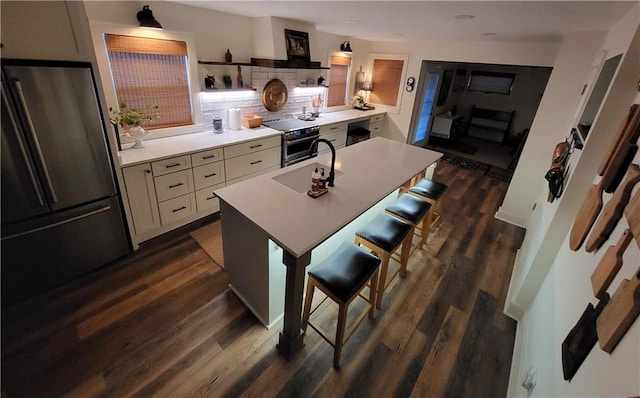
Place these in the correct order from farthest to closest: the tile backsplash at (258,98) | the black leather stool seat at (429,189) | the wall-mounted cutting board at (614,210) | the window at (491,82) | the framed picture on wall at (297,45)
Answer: the window at (491,82)
the framed picture on wall at (297,45)
the tile backsplash at (258,98)
the black leather stool seat at (429,189)
the wall-mounted cutting board at (614,210)

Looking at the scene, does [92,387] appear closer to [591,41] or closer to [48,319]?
[48,319]

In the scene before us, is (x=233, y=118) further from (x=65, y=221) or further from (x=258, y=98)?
(x=65, y=221)

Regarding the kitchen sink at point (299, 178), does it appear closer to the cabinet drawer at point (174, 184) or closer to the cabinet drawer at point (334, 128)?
the cabinet drawer at point (174, 184)

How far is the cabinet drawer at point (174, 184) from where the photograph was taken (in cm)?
265

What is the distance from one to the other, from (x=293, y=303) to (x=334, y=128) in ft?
11.4

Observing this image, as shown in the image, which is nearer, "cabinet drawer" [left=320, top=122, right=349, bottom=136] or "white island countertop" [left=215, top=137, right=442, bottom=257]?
"white island countertop" [left=215, top=137, right=442, bottom=257]

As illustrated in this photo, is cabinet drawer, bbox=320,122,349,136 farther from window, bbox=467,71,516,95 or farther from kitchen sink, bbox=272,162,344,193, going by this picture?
window, bbox=467,71,516,95

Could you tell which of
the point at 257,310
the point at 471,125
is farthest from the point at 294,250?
the point at 471,125

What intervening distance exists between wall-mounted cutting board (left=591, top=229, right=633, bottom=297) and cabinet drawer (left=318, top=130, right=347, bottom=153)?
369cm

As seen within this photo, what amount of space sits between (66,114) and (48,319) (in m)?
1.47

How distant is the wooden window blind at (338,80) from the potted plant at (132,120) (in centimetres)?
326

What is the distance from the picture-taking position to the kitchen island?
5.09ft

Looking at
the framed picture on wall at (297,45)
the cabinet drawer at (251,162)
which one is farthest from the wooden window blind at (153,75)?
the framed picture on wall at (297,45)

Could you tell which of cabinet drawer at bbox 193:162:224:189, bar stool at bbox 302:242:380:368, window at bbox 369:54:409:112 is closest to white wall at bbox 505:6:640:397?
bar stool at bbox 302:242:380:368
